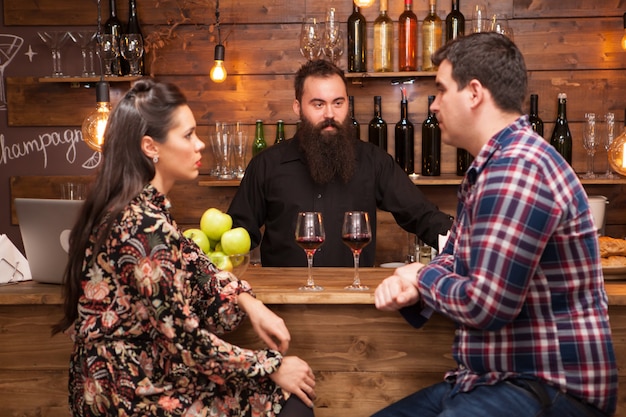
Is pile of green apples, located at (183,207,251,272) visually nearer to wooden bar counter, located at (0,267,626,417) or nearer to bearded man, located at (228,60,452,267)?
wooden bar counter, located at (0,267,626,417)

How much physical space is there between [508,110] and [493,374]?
1.98 ft

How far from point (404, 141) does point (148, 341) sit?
255 cm

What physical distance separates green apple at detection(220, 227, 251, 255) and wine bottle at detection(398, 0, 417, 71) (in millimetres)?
1970

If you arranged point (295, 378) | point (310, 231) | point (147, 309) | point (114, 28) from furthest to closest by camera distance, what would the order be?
point (114, 28) → point (310, 231) → point (295, 378) → point (147, 309)

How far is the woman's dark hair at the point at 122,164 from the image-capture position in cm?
188

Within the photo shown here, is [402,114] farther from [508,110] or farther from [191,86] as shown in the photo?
[508,110]

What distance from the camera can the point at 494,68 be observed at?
183cm

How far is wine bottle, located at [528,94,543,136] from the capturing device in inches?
157

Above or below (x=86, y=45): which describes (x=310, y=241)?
below

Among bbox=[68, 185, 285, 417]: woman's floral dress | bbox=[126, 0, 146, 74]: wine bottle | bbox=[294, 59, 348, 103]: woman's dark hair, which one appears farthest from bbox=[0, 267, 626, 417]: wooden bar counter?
bbox=[126, 0, 146, 74]: wine bottle

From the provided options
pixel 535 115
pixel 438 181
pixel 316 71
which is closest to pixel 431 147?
pixel 438 181

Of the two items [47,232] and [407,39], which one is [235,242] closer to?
[47,232]

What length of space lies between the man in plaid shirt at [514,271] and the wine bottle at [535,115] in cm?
221

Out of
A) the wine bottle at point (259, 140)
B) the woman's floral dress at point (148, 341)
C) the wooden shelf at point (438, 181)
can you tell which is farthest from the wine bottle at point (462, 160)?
the woman's floral dress at point (148, 341)
